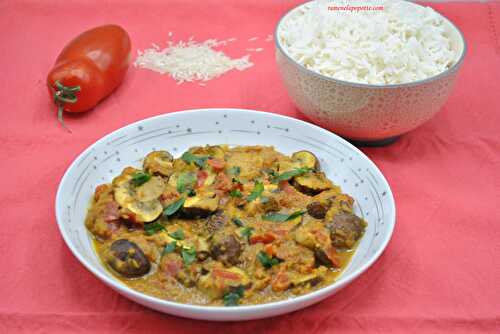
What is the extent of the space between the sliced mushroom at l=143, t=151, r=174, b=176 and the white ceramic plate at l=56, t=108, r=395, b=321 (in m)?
0.16

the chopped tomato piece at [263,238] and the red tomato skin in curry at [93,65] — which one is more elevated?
the chopped tomato piece at [263,238]

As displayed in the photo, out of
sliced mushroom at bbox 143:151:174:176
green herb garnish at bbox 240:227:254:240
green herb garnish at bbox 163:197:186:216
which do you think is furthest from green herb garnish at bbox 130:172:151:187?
green herb garnish at bbox 240:227:254:240

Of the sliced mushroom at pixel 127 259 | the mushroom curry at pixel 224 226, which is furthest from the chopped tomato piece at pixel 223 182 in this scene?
the sliced mushroom at pixel 127 259

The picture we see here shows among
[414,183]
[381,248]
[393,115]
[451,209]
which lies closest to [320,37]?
[393,115]

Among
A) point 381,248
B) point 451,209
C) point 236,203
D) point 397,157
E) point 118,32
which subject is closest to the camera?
point 381,248

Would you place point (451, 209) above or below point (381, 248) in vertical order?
below

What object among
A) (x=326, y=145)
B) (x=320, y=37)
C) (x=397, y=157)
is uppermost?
(x=320, y=37)

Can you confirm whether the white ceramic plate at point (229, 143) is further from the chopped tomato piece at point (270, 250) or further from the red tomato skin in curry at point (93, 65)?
the red tomato skin in curry at point (93, 65)

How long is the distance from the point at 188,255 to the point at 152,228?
0.28 meters

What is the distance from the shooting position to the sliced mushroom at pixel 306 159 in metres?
3.18

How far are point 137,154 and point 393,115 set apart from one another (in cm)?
148

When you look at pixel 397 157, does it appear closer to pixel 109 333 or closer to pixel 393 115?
pixel 393 115

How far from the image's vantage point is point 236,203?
9.67 feet

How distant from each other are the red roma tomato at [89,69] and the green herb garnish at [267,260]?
1973 mm
